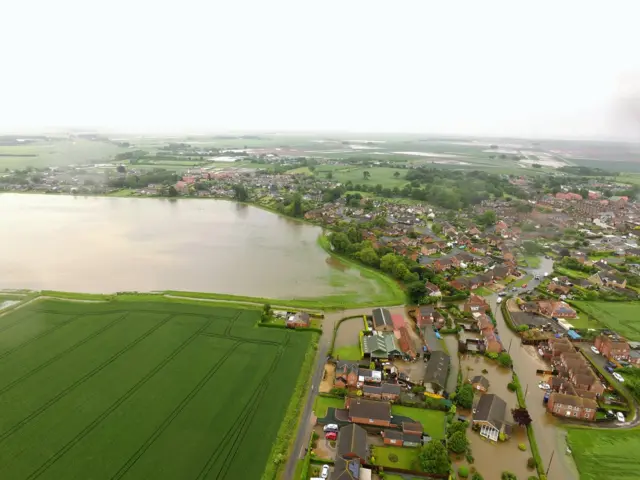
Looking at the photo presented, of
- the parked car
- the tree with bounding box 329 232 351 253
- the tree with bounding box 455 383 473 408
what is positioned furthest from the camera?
the tree with bounding box 329 232 351 253

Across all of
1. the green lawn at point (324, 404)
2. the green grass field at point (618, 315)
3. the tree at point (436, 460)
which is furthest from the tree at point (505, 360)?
the green lawn at point (324, 404)

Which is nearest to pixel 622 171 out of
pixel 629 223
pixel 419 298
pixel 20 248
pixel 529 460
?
pixel 629 223

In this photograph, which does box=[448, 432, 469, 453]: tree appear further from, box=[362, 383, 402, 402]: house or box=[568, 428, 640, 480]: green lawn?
box=[568, 428, 640, 480]: green lawn

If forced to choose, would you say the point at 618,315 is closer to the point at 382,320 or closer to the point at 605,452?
the point at 605,452

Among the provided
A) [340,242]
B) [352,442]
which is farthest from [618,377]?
[340,242]

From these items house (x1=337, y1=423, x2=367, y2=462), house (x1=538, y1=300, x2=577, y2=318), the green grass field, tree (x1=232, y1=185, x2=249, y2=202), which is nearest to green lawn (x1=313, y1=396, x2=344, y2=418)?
house (x1=337, y1=423, x2=367, y2=462)

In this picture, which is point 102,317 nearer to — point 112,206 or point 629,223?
point 112,206

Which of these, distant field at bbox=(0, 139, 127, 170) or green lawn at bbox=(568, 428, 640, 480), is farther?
distant field at bbox=(0, 139, 127, 170)
